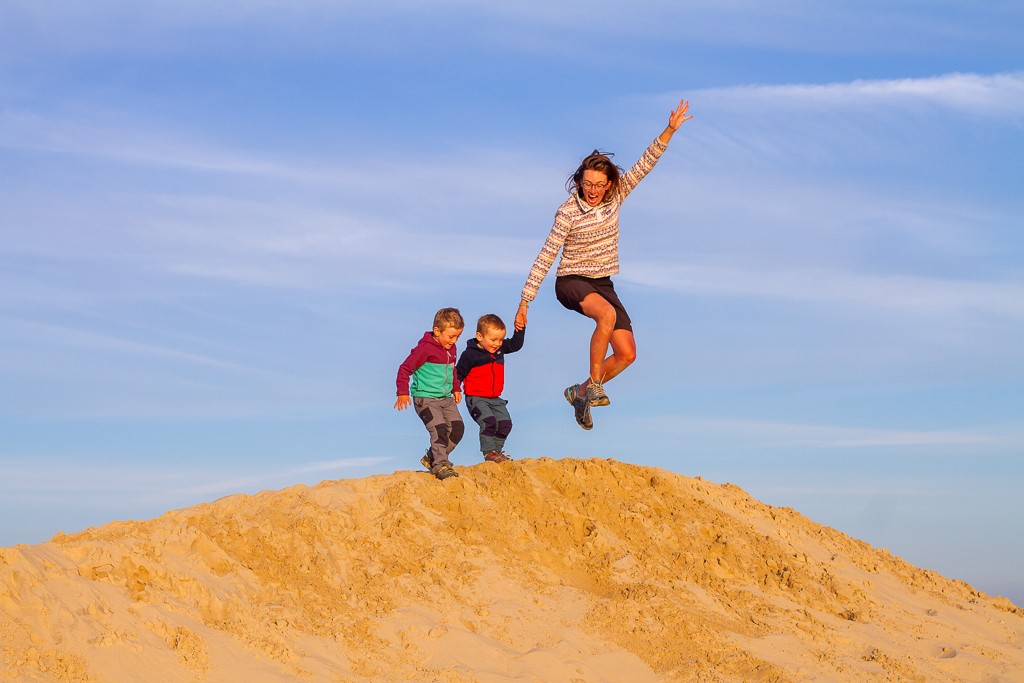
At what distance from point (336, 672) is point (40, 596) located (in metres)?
1.82

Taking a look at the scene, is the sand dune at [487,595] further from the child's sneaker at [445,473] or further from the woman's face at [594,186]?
the woman's face at [594,186]

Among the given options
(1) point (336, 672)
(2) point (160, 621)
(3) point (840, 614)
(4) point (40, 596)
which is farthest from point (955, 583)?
(4) point (40, 596)

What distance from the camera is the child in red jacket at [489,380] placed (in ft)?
33.5

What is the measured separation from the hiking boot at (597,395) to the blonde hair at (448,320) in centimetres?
130

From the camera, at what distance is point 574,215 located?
32.1 feet

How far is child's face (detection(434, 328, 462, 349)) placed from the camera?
31.8 ft

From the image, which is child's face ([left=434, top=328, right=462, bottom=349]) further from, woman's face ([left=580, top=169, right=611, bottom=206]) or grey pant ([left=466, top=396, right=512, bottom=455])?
woman's face ([left=580, top=169, right=611, bottom=206])

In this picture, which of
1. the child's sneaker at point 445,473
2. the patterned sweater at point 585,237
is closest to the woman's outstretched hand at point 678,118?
the patterned sweater at point 585,237

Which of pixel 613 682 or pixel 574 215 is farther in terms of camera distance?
pixel 574 215

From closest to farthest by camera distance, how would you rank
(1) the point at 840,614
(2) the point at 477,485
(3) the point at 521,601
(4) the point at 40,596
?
(4) the point at 40,596, (3) the point at 521,601, (1) the point at 840,614, (2) the point at 477,485

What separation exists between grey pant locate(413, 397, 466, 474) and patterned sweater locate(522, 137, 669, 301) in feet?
4.02

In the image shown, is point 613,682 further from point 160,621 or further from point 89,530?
point 89,530

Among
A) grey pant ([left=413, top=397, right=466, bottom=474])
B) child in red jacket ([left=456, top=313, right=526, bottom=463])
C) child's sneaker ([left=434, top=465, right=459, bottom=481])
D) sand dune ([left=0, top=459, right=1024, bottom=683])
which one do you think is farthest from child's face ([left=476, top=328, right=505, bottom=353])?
child's sneaker ([left=434, top=465, right=459, bottom=481])

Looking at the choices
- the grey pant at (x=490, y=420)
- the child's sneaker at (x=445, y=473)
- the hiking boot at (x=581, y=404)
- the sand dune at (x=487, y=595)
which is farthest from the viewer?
the grey pant at (x=490, y=420)
